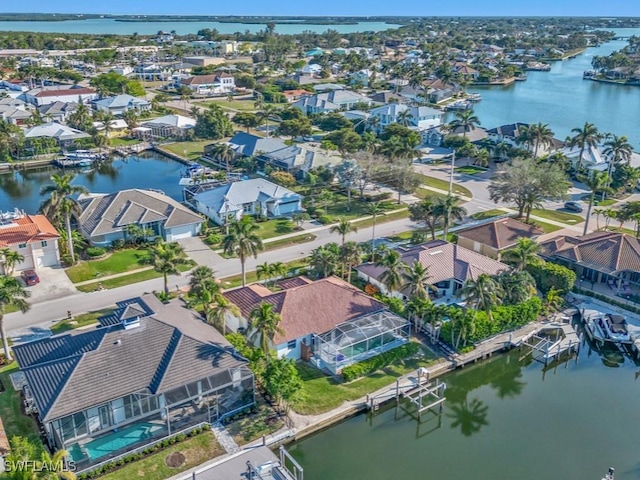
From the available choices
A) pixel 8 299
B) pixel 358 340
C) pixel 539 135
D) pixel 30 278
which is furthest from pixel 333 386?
pixel 539 135

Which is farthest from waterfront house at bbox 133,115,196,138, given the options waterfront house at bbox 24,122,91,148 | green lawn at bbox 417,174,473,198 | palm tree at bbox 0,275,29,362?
Answer: palm tree at bbox 0,275,29,362

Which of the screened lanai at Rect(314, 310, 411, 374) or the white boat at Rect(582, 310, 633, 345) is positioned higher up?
the screened lanai at Rect(314, 310, 411, 374)

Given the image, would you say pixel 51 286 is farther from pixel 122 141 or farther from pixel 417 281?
pixel 122 141

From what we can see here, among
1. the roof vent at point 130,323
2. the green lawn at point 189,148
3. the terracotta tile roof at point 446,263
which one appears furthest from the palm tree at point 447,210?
the green lawn at point 189,148

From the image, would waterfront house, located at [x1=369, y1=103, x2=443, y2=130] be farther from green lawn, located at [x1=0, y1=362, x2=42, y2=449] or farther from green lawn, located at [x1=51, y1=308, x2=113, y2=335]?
green lawn, located at [x1=0, y1=362, x2=42, y2=449]

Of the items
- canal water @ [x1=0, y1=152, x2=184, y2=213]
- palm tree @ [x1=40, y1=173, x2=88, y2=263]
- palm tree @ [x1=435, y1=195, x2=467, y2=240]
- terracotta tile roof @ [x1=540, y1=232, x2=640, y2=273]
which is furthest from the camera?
canal water @ [x1=0, y1=152, x2=184, y2=213]

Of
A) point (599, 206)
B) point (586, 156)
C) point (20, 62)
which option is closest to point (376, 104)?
point (586, 156)

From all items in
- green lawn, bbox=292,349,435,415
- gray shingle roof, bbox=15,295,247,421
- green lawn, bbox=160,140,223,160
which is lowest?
green lawn, bbox=292,349,435,415
